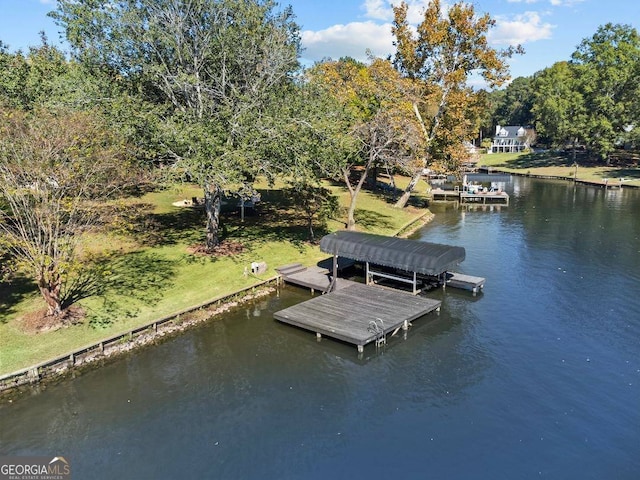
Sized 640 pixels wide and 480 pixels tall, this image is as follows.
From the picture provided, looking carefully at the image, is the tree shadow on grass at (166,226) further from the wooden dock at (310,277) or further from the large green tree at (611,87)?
the large green tree at (611,87)

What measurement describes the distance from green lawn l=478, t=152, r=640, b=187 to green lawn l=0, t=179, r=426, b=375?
58.8 metres

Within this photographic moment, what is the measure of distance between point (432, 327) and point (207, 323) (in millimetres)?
12250

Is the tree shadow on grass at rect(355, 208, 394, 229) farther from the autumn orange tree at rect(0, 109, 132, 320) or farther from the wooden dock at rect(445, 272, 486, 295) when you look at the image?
the autumn orange tree at rect(0, 109, 132, 320)

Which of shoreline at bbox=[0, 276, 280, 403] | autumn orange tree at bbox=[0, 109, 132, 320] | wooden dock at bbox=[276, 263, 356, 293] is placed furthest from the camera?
wooden dock at bbox=[276, 263, 356, 293]

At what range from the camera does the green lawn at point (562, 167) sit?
83869mm

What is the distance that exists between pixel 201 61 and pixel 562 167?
92.1m

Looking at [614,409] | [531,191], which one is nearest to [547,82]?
[531,191]

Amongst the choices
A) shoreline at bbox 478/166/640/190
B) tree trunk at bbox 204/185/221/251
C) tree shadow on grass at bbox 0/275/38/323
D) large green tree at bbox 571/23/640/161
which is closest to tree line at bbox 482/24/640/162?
large green tree at bbox 571/23/640/161

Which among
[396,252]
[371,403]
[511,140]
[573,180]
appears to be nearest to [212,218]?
[396,252]

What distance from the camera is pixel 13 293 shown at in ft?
80.4

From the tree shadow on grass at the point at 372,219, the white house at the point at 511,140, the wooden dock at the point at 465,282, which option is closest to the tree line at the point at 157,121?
the tree shadow on grass at the point at 372,219

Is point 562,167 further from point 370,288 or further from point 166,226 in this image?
point 166,226

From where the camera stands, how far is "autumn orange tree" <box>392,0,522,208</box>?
1903 inches

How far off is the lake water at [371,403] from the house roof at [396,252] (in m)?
2.84
